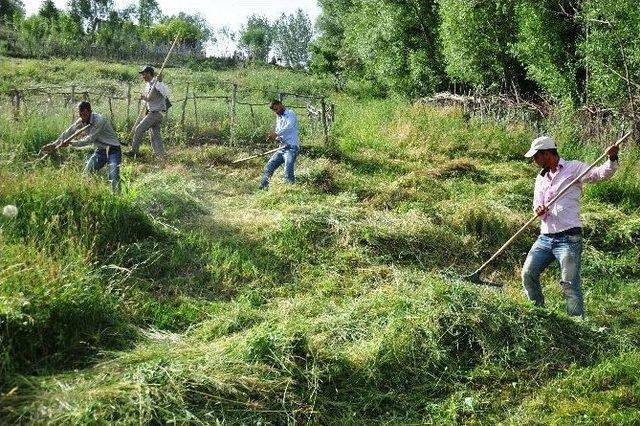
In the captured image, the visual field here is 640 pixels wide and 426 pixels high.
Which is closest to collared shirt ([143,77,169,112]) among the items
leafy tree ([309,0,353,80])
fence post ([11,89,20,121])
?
fence post ([11,89,20,121])

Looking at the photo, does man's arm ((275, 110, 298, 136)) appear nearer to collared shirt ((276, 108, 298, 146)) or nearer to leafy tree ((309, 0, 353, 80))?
collared shirt ((276, 108, 298, 146))

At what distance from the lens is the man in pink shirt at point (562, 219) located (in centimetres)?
446

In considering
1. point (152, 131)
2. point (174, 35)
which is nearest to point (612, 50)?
point (152, 131)

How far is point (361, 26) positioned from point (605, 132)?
480 inches

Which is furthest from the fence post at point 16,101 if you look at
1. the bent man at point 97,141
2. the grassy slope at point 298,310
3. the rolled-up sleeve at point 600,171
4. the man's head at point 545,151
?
the rolled-up sleeve at point 600,171

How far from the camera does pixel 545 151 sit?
15.1ft

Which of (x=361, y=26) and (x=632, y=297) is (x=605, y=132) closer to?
(x=632, y=297)

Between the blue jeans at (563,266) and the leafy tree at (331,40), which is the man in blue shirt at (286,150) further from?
the leafy tree at (331,40)

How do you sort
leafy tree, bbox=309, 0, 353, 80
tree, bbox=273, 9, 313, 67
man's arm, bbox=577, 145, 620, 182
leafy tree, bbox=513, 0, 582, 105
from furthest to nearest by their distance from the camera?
tree, bbox=273, 9, 313, 67 → leafy tree, bbox=309, 0, 353, 80 → leafy tree, bbox=513, 0, 582, 105 → man's arm, bbox=577, 145, 620, 182

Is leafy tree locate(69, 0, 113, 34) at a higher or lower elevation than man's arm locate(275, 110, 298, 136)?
higher

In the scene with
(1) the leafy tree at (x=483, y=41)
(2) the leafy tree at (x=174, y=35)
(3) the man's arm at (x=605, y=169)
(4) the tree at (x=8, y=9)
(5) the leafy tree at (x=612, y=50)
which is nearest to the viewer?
(3) the man's arm at (x=605, y=169)

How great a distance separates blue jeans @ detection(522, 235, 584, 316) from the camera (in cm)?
446

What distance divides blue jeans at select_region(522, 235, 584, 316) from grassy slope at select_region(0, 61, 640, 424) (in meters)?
0.20

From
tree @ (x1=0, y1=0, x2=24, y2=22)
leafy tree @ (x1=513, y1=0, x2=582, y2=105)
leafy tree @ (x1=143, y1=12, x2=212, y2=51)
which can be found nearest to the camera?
leafy tree @ (x1=513, y1=0, x2=582, y2=105)
